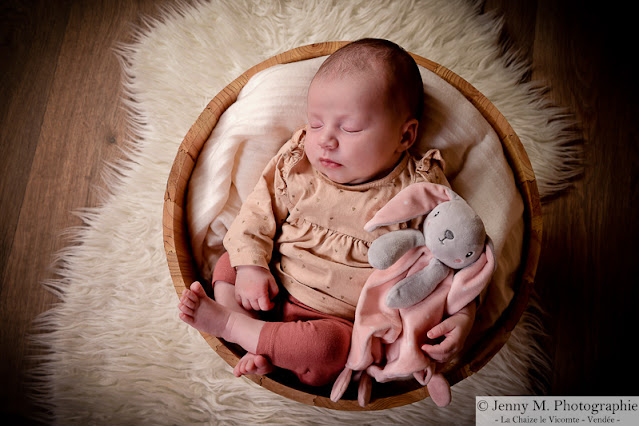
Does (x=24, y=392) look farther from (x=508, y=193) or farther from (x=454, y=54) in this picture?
(x=454, y=54)

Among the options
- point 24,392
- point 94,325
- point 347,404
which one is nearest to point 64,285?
point 94,325

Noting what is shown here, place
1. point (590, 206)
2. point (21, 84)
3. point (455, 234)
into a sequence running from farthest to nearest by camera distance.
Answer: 1. point (21, 84)
2. point (590, 206)
3. point (455, 234)

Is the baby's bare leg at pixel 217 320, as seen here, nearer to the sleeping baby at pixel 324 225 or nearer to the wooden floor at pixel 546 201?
the sleeping baby at pixel 324 225

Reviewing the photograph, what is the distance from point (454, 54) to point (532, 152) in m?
0.38

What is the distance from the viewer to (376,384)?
1.04 metres

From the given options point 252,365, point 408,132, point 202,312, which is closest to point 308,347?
point 252,365

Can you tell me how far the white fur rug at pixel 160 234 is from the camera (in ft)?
3.85

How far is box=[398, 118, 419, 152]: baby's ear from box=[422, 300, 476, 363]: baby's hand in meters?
0.36

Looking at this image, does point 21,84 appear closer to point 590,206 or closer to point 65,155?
point 65,155

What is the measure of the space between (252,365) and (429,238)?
41cm

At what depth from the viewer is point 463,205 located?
787mm

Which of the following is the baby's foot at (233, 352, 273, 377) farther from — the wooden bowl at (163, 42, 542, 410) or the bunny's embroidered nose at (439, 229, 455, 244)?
the bunny's embroidered nose at (439, 229, 455, 244)

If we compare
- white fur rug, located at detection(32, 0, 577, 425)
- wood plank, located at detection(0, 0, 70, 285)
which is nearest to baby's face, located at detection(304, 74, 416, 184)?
white fur rug, located at detection(32, 0, 577, 425)

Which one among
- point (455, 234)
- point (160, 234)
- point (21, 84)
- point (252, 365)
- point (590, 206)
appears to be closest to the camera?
point (455, 234)
